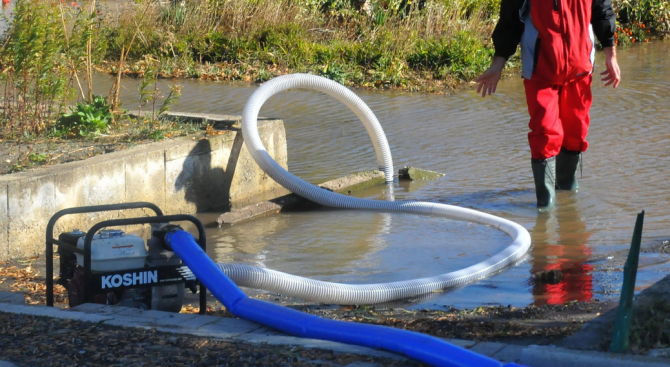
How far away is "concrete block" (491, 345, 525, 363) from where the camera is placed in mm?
3090

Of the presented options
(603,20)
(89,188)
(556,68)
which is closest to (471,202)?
(556,68)

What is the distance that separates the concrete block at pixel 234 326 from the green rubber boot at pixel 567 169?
398 cm

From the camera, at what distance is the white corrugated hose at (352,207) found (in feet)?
14.9

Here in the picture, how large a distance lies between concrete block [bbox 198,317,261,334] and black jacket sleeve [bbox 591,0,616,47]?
14.0ft

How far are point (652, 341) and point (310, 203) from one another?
451 centimetres

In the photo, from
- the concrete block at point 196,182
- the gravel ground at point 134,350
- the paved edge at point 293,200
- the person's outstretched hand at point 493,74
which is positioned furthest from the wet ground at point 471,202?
the gravel ground at point 134,350

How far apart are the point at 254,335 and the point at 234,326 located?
0.19 metres

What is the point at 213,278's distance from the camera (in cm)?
399

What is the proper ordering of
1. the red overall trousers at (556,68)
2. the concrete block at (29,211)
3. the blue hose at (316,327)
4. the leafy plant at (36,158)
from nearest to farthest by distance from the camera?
the blue hose at (316,327) < the concrete block at (29,211) < the red overall trousers at (556,68) < the leafy plant at (36,158)

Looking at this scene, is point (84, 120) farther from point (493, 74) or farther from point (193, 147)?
point (493, 74)

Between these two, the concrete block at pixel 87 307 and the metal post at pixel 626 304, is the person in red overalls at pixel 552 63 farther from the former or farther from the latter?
the concrete block at pixel 87 307

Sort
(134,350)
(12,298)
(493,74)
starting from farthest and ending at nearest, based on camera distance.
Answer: (493,74) → (12,298) → (134,350)

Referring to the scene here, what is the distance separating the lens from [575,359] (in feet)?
9.61

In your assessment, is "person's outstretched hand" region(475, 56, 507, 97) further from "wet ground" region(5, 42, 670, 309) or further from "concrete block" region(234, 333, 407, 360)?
"concrete block" region(234, 333, 407, 360)
